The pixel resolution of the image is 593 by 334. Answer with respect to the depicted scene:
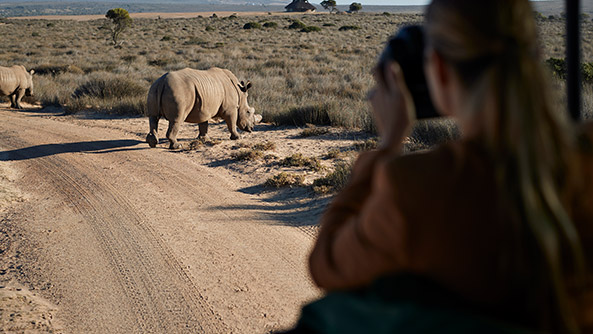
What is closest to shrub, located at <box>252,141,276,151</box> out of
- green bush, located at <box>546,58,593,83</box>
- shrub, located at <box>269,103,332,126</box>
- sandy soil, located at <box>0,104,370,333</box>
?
sandy soil, located at <box>0,104,370,333</box>

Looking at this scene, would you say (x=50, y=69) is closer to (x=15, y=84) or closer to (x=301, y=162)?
(x=15, y=84)

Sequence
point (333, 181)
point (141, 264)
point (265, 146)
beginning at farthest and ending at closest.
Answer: point (265, 146) < point (333, 181) < point (141, 264)

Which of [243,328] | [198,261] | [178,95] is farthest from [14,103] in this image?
[243,328]

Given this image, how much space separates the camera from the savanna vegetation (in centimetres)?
613

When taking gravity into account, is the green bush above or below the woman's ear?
below

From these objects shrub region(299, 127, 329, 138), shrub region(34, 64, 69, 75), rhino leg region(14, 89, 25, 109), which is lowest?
shrub region(299, 127, 329, 138)

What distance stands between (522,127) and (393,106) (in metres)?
0.44

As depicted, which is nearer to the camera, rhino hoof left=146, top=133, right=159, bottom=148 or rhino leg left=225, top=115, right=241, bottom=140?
rhino hoof left=146, top=133, right=159, bottom=148

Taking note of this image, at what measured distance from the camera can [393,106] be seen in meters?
1.46

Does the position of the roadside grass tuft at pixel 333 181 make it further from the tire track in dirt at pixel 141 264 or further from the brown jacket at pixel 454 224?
the brown jacket at pixel 454 224

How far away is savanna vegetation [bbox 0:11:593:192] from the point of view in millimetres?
13180

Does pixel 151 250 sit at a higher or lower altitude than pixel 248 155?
lower

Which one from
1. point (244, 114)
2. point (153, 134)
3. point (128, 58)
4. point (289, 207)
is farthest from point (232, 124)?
point (128, 58)

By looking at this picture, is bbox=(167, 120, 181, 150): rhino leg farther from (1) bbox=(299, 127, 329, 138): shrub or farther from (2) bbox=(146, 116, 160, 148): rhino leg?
(1) bbox=(299, 127, 329, 138): shrub
